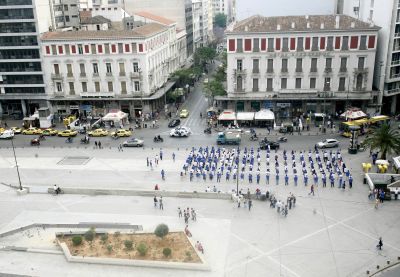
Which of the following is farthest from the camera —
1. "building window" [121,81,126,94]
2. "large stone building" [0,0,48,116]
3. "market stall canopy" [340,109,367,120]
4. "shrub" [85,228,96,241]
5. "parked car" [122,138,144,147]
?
"building window" [121,81,126,94]

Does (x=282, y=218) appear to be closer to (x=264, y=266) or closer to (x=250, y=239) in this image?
(x=250, y=239)

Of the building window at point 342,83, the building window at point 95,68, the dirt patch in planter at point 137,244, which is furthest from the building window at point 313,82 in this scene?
the dirt patch in planter at point 137,244

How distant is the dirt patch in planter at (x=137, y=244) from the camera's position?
33.0 metres

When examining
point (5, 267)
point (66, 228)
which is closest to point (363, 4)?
point (66, 228)

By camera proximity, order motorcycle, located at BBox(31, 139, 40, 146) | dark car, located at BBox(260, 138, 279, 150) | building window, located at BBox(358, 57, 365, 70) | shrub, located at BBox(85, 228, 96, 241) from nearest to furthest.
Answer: shrub, located at BBox(85, 228, 96, 241) → dark car, located at BBox(260, 138, 279, 150) → motorcycle, located at BBox(31, 139, 40, 146) → building window, located at BBox(358, 57, 365, 70)

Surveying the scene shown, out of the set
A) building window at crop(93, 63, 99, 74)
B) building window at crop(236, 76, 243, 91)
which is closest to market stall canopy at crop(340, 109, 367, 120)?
building window at crop(236, 76, 243, 91)

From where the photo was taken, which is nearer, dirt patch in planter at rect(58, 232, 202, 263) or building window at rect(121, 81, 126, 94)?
dirt patch in planter at rect(58, 232, 202, 263)

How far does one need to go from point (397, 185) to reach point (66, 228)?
31.6 meters

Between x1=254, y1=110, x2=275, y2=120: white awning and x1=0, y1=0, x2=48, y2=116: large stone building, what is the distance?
37.3 meters

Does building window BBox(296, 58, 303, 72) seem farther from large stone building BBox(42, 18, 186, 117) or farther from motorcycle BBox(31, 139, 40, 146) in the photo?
motorcycle BBox(31, 139, 40, 146)

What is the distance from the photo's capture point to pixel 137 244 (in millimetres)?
34688

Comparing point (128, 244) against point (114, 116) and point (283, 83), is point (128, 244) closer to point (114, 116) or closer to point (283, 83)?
point (114, 116)

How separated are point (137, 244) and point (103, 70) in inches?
1746

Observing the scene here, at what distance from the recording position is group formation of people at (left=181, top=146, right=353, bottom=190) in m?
46.8
